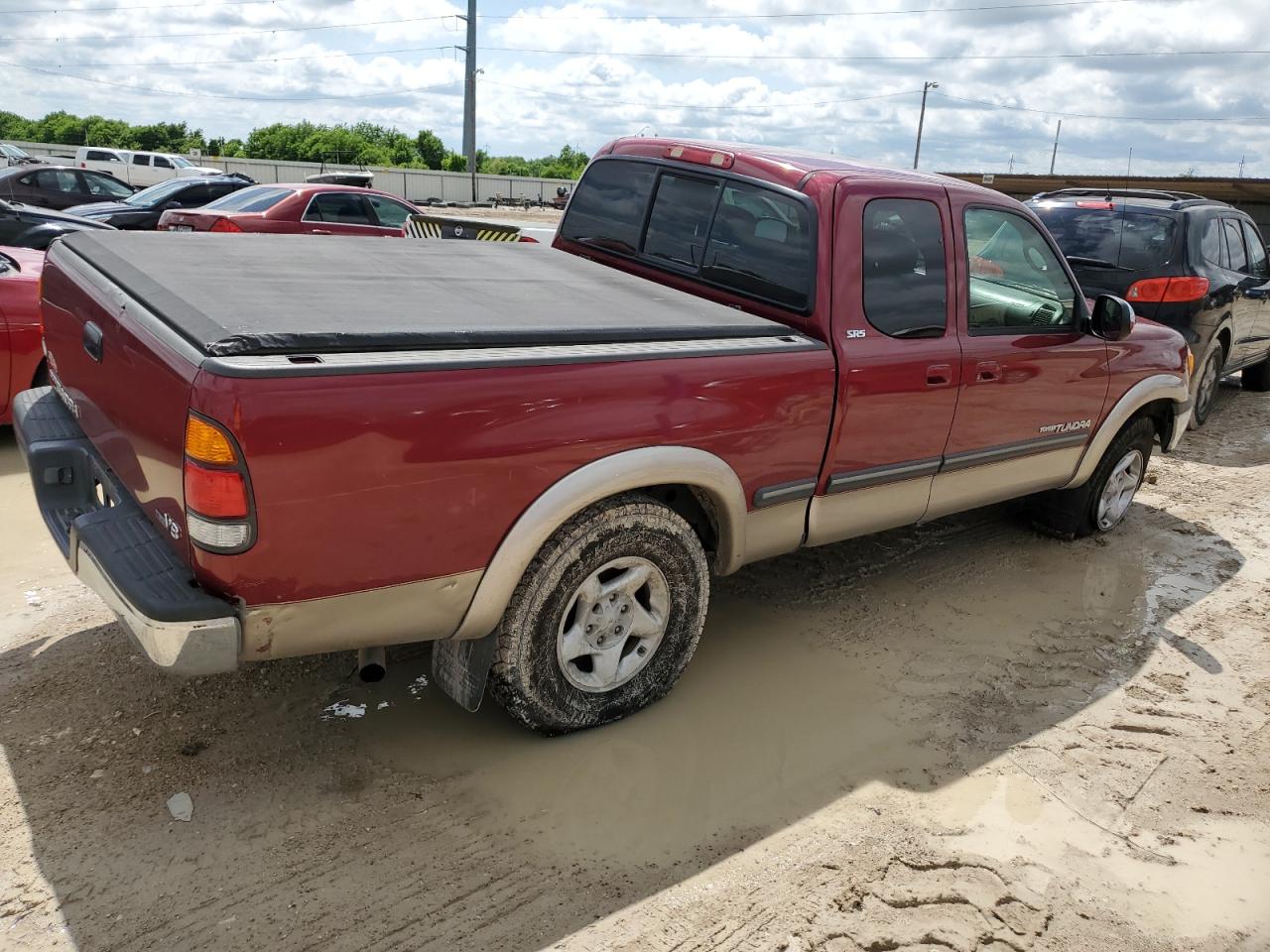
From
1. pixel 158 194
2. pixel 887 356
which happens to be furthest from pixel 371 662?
pixel 158 194

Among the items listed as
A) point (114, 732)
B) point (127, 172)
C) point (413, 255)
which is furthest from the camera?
point (127, 172)

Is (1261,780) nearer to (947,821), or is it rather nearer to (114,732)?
(947,821)

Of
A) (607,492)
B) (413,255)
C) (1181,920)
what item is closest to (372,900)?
(607,492)

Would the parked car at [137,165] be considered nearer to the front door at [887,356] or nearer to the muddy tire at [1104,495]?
the muddy tire at [1104,495]

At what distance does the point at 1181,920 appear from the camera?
113 inches

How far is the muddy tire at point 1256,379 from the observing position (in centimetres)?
1070

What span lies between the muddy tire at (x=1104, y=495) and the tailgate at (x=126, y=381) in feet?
15.6

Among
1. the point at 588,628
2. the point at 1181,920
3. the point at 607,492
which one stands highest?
the point at 607,492

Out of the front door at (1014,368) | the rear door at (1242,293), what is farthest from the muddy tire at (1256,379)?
the front door at (1014,368)

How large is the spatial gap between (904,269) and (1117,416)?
1.95m

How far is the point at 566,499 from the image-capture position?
297 centimetres

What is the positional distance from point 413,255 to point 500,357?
1.67 meters

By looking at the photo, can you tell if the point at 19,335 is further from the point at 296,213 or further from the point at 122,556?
the point at 296,213

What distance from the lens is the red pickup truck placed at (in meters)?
2.53
